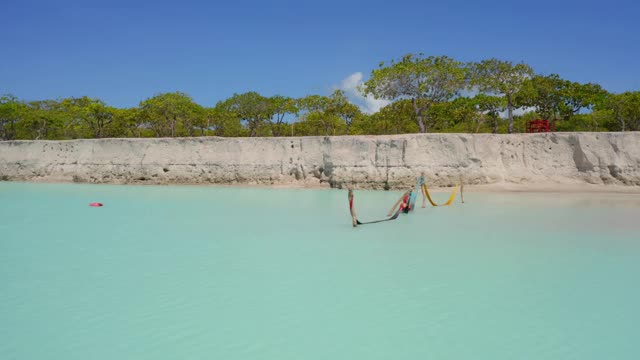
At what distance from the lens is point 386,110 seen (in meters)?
37.5

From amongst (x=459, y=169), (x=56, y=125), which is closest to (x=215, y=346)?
(x=459, y=169)

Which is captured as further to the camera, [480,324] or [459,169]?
[459,169]

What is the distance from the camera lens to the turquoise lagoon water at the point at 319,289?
4254 millimetres

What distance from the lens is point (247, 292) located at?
5688mm

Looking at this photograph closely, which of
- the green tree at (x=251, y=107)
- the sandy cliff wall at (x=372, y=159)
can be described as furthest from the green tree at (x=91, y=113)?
the sandy cliff wall at (x=372, y=159)

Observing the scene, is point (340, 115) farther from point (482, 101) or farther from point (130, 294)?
point (130, 294)

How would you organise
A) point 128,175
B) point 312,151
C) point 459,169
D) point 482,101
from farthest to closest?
point 482,101 < point 128,175 < point 312,151 < point 459,169

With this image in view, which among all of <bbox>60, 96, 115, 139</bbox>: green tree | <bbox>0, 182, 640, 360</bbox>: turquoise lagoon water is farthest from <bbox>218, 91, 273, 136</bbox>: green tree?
<bbox>0, 182, 640, 360</bbox>: turquoise lagoon water

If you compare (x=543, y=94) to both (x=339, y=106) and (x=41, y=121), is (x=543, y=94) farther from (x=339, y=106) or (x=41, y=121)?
(x=41, y=121)

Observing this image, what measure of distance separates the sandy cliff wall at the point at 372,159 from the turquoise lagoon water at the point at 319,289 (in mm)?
9654

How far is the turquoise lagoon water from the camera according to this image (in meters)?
4.25

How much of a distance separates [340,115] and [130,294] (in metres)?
33.8

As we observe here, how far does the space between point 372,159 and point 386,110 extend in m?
16.6

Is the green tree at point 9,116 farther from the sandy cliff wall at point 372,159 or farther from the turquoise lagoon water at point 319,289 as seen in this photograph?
the turquoise lagoon water at point 319,289
